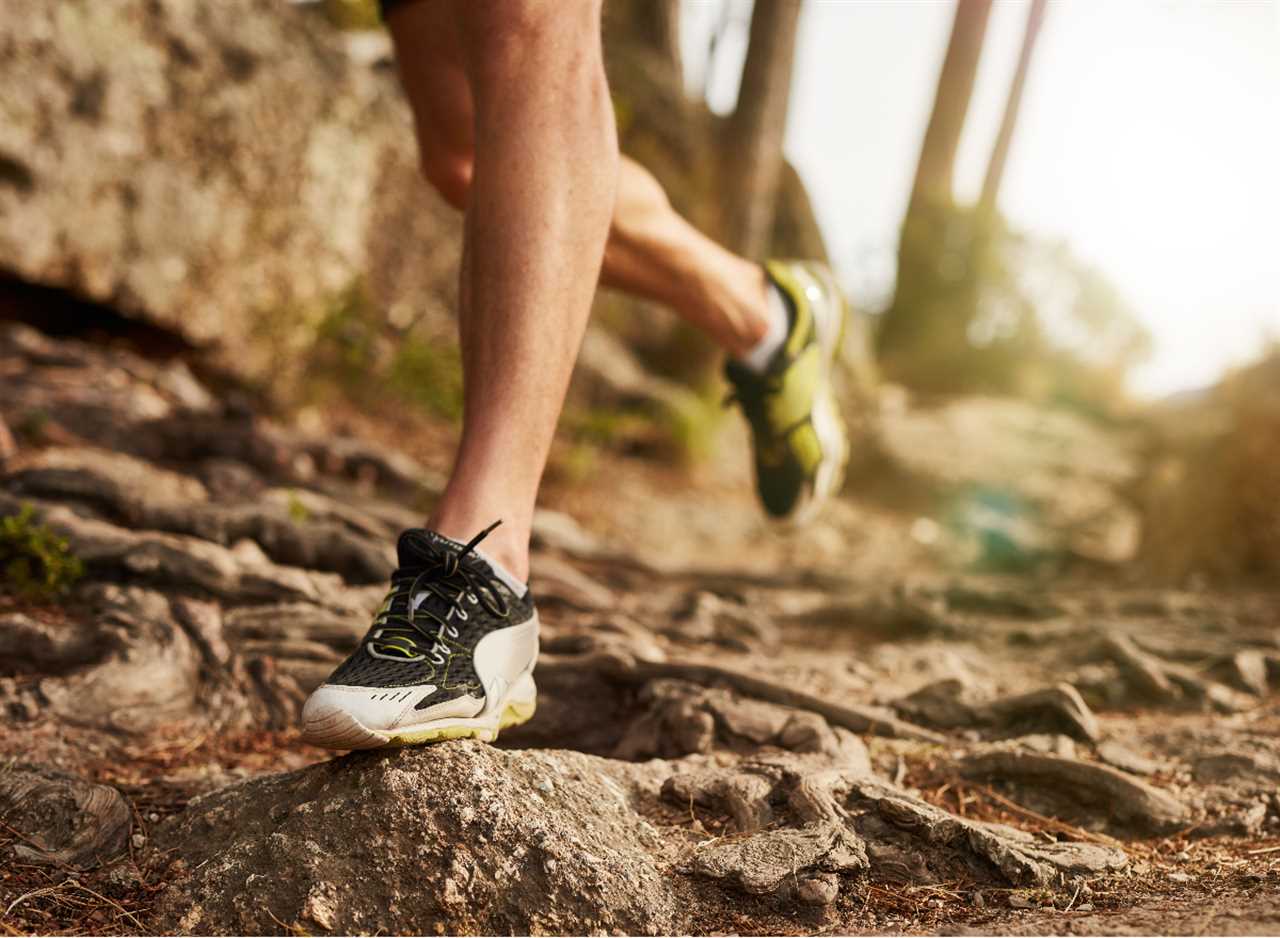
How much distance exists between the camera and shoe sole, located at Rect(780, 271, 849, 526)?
2.90 meters

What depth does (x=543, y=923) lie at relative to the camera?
1.32m

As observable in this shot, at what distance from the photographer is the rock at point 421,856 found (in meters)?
1.32

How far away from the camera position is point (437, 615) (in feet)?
5.19

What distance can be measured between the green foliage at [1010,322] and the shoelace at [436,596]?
32.9ft

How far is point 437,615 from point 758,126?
5535 mm

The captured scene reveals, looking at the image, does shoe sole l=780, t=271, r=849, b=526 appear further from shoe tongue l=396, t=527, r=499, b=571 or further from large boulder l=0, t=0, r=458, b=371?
large boulder l=0, t=0, r=458, b=371

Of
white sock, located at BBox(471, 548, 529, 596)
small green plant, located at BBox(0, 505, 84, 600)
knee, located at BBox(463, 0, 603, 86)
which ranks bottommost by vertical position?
small green plant, located at BBox(0, 505, 84, 600)

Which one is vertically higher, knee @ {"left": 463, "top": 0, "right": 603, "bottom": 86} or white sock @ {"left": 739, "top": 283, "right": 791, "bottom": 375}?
knee @ {"left": 463, "top": 0, "right": 603, "bottom": 86}

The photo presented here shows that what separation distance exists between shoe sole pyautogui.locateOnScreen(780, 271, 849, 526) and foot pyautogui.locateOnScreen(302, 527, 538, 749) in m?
1.42

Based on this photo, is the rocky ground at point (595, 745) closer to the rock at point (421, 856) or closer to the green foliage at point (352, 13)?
the rock at point (421, 856)

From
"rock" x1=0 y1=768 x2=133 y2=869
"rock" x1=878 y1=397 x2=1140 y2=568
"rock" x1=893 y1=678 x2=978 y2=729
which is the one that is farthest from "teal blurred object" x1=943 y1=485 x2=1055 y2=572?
"rock" x1=0 y1=768 x2=133 y2=869

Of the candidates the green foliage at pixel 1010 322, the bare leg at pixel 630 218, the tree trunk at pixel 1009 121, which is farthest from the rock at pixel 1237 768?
the tree trunk at pixel 1009 121

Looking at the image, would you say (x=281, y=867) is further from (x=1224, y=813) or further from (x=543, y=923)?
(x=1224, y=813)

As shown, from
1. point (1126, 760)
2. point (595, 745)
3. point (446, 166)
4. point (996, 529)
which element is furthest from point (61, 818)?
point (996, 529)
